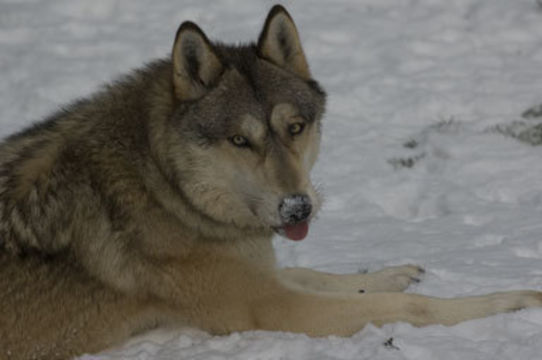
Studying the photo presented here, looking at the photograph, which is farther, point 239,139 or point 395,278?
point 395,278

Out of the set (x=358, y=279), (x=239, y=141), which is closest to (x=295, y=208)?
(x=239, y=141)

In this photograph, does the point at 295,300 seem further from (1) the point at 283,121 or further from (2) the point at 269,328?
(1) the point at 283,121

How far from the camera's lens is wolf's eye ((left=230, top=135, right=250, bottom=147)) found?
4362 mm

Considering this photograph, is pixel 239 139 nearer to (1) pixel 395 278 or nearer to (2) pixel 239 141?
(2) pixel 239 141

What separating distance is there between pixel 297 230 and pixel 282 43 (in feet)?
3.43

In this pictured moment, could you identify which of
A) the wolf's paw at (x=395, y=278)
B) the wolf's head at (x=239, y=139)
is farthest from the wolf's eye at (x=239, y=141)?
the wolf's paw at (x=395, y=278)

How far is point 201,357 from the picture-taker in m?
4.22

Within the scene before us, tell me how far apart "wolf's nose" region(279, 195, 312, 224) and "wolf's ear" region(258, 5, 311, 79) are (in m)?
0.85

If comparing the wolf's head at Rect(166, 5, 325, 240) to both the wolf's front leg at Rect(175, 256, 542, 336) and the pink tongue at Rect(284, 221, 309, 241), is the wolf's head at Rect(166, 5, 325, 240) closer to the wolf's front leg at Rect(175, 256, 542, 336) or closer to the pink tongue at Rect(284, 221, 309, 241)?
the pink tongue at Rect(284, 221, 309, 241)

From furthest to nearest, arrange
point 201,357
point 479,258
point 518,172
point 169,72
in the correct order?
point 518,172
point 479,258
point 169,72
point 201,357

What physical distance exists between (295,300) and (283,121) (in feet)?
2.93

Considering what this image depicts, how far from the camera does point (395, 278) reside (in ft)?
17.1

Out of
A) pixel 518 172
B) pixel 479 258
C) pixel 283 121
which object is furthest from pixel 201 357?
pixel 518 172

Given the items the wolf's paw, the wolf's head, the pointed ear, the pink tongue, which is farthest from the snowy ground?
the pointed ear
